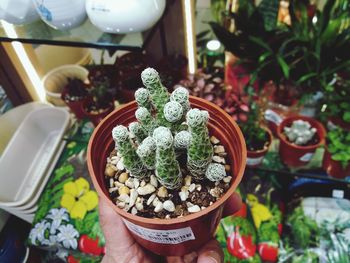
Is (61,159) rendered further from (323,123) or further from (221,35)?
(323,123)

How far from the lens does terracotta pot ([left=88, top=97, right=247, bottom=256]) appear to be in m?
0.51

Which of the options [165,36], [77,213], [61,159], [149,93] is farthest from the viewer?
[61,159]

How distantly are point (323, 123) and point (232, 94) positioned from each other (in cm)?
35

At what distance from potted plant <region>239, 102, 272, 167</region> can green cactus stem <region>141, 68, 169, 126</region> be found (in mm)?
547

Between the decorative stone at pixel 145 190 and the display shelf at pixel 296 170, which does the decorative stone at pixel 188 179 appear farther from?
the display shelf at pixel 296 170

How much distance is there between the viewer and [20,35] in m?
0.90

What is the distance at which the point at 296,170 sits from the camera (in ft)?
3.54

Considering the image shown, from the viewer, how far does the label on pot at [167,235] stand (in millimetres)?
539

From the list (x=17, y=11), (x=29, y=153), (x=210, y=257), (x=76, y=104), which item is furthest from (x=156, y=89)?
(x=29, y=153)

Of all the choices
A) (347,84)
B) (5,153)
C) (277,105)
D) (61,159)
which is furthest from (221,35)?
(5,153)

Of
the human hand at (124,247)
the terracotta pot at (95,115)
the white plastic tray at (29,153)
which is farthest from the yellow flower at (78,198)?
the human hand at (124,247)

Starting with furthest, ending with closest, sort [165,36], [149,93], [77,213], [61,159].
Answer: [61,159], [77,213], [165,36], [149,93]

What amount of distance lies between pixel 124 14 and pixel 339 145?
2.45 ft

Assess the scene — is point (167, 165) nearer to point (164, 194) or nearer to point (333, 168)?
point (164, 194)
